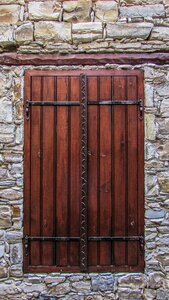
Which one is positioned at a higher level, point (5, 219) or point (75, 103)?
point (75, 103)

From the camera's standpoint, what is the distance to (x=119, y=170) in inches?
132

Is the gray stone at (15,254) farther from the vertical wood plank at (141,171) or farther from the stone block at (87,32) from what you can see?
the stone block at (87,32)

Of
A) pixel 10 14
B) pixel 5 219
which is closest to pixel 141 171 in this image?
pixel 5 219

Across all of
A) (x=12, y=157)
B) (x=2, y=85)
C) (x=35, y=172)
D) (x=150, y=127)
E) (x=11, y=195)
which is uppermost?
(x=2, y=85)

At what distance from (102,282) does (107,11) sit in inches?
103

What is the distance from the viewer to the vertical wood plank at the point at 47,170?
3336 millimetres

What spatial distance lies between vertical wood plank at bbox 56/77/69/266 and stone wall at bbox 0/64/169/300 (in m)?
0.28

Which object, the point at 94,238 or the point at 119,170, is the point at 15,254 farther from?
the point at 119,170

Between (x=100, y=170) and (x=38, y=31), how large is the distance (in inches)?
58.7

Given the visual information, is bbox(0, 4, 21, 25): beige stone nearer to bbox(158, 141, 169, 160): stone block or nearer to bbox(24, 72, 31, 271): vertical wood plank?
bbox(24, 72, 31, 271): vertical wood plank

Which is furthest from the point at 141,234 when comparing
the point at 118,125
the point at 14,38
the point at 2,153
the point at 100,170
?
the point at 14,38

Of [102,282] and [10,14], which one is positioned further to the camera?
[10,14]

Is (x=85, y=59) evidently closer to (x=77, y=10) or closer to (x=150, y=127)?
(x=77, y=10)

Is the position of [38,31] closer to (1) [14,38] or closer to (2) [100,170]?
(1) [14,38]
